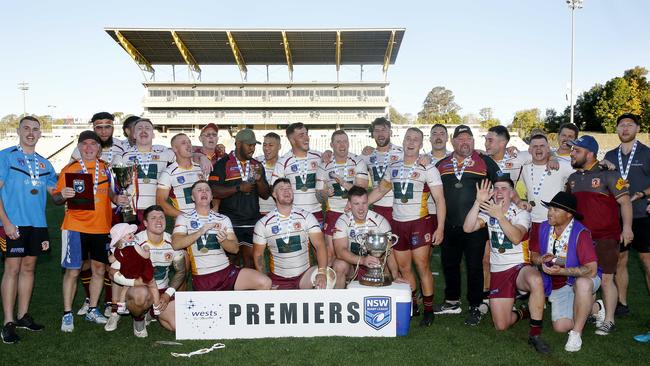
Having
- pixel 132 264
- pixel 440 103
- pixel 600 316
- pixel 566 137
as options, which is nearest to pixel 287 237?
pixel 132 264

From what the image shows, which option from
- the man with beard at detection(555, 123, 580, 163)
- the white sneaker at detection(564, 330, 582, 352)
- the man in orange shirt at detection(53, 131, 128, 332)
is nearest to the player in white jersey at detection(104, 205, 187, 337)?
the man in orange shirt at detection(53, 131, 128, 332)

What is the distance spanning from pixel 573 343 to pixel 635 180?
2094 millimetres

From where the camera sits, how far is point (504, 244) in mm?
5223

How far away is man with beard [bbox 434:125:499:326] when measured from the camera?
5.58 meters

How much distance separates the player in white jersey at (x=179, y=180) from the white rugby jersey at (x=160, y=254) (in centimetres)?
51

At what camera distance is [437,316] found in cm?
571

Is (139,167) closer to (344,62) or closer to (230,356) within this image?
(230,356)

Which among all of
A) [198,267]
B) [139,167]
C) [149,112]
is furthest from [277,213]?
[149,112]

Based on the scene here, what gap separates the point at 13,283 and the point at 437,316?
4.36 m

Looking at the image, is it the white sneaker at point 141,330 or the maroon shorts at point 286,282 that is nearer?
the white sneaker at point 141,330

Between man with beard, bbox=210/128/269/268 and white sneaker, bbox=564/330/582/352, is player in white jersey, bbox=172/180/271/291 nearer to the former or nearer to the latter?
man with beard, bbox=210/128/269/268

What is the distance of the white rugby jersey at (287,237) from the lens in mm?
5242

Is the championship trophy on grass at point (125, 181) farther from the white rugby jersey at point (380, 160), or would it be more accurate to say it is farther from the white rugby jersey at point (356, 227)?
the white rugby jersey at point (380, 160)

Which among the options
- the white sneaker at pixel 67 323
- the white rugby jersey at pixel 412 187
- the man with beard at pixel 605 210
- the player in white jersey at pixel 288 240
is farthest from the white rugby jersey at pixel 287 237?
the man with beard at pixel 605 210
